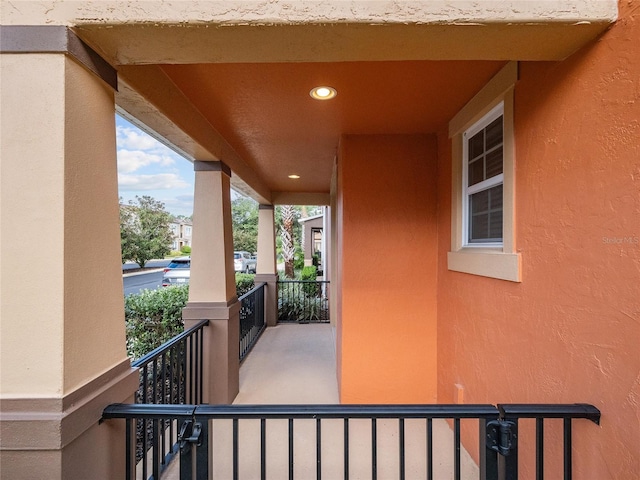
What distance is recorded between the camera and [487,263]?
210 centimetres

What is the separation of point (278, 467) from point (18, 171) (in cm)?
253

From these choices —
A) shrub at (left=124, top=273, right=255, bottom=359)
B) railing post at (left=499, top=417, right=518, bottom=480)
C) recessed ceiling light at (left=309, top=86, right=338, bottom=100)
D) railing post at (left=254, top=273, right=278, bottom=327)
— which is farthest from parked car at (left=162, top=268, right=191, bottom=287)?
railing post at (left=499, top=417, right=518, bottom=480)

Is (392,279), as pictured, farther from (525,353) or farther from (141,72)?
(141,72)

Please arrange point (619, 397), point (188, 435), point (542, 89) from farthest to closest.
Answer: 1. point (542, 89)
2. point (188, 435)
3. point (619, 397)

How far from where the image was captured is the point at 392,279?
10.1 ft

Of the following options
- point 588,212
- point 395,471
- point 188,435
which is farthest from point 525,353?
point 188,435

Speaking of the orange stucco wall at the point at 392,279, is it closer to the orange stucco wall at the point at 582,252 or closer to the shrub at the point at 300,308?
the orange stucco wall at the point at 582,252

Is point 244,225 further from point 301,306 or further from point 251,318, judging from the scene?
point 251,318

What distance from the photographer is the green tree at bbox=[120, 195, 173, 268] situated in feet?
39.5

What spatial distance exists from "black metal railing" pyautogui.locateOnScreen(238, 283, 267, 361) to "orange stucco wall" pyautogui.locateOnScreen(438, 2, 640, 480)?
3.81 m

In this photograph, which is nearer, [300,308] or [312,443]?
[312,443]

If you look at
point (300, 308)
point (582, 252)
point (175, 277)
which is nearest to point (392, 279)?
point (582, 252)

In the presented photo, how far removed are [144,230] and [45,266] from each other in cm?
1327

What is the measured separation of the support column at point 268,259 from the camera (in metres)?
6.67
